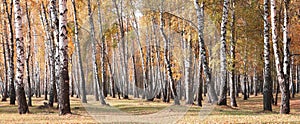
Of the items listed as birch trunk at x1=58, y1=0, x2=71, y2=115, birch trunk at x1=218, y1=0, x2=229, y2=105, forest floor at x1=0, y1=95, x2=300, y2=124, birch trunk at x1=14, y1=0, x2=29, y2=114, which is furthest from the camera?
birch trunk at x1=218, y1=0, x2=229, y2=105

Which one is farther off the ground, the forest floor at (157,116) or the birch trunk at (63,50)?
the birch trunk at (63,50)

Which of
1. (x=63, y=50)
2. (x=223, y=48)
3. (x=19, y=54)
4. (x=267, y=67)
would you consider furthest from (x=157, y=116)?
(x=223, y=48)

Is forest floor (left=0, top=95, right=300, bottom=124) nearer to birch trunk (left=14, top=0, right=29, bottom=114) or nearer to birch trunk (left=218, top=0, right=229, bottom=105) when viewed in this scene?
birch trunk (left=14, top=0, right=29, bottom=114)

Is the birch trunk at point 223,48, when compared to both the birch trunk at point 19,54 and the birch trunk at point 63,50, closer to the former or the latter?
the birch trunk at point 63,50

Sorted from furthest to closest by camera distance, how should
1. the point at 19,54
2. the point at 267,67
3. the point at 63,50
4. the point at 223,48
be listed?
the point at 223,48, the point at 267,67, the point at 19,54, the point at 63,50

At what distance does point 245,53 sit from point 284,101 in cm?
1170

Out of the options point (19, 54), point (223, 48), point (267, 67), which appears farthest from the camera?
point (223, 48)

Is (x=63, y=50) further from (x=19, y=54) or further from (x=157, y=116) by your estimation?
(x=157, y=116)

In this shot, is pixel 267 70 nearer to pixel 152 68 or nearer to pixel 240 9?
pixel 240 9

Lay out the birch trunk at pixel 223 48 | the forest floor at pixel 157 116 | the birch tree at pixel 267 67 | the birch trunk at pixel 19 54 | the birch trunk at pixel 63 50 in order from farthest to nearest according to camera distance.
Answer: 1. the birch trunk at pixel 223 48
2. the birch tree at pixel 267 67
3. the birch trunk at pixel 19 54
4. the birch trunk at pixel 63 50
5. the forest floor at pixel 157 116

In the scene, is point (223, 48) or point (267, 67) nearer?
point (267, 67)

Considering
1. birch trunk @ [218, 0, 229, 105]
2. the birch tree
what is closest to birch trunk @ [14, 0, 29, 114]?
birch trunk @ [218, 0, 229, 105]

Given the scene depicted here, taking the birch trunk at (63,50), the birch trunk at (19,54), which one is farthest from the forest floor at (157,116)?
the birch trunk at (63,50)

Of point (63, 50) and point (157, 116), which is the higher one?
point (63, 50)
